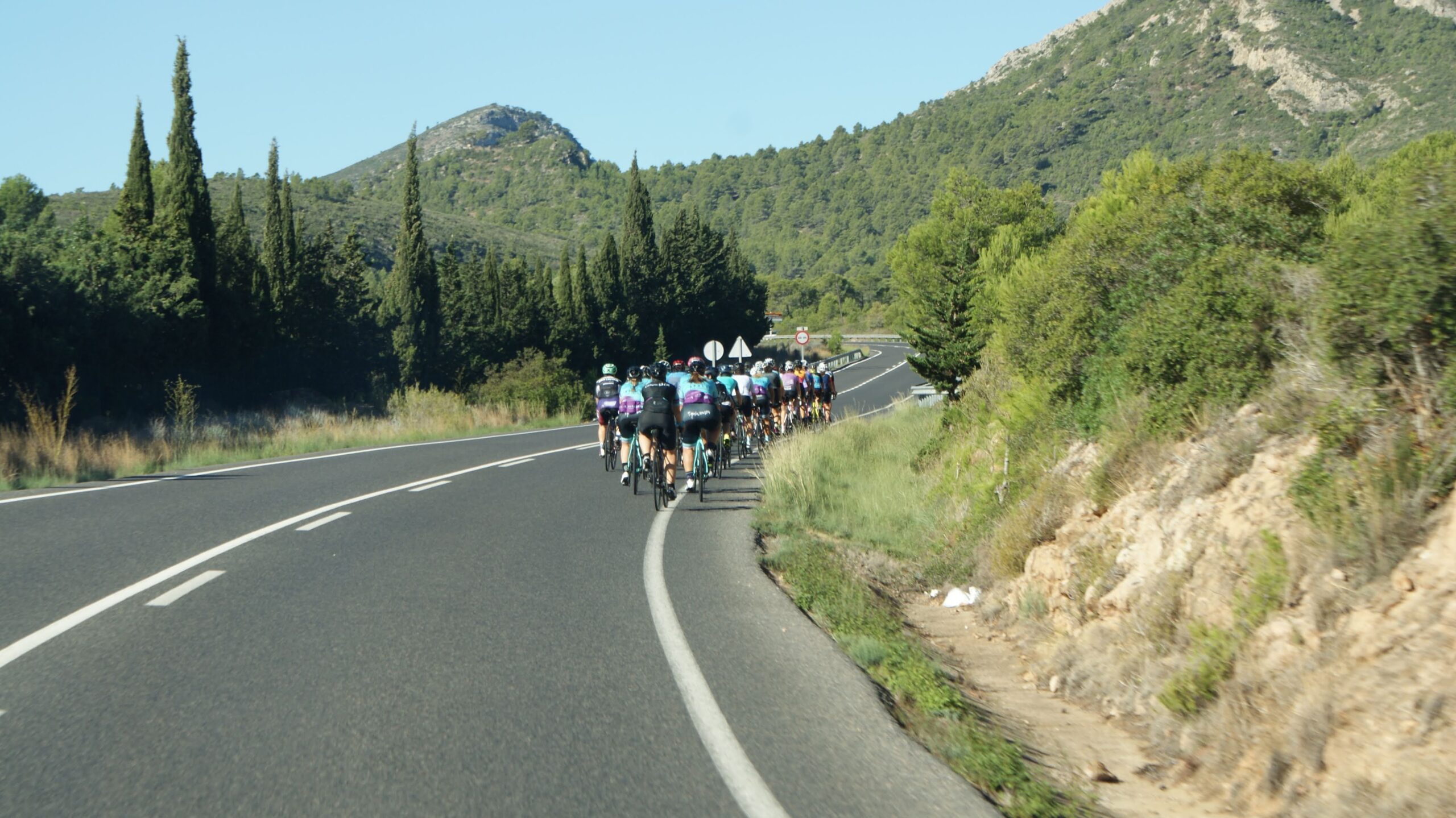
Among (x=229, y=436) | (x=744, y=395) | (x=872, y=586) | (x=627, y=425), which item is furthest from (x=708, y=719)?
(x=229, y=436)

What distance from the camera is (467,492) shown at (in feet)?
50.9

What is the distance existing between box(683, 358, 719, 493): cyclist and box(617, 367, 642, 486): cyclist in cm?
73

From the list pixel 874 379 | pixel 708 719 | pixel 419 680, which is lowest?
pixel 874 379

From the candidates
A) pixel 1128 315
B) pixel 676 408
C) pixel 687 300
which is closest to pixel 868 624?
pixel 1128 315

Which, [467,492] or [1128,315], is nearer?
[1128,315]

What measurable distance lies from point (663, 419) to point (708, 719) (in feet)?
30.2

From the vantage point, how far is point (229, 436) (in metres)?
24.8

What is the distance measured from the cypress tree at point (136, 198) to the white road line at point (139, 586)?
67.1ft

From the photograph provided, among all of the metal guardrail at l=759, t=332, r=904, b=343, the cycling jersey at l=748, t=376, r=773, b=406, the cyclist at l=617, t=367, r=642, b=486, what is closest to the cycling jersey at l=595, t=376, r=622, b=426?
the cyclist at l=617, t=367, r=642, b=486

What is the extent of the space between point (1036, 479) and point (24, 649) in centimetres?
803

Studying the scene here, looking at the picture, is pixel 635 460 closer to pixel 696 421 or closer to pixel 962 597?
pixel 696 421

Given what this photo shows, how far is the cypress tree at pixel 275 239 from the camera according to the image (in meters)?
39.3

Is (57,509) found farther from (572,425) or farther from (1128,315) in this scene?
(572,425)

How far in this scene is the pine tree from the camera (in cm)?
4394
